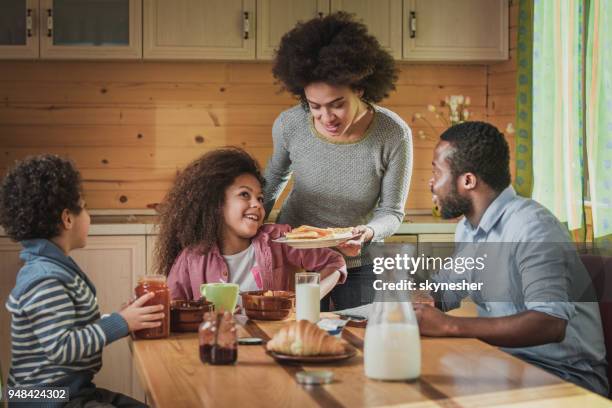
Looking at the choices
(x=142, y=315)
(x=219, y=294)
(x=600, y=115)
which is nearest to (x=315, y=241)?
(x=219, y=294)

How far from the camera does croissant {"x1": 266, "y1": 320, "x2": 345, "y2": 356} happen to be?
1.68 metres

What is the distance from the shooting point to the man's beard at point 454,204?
7.54 feet

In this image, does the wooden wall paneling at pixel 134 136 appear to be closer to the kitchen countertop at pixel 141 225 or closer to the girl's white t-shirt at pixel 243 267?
the kitchen countertop at pixel 141 225

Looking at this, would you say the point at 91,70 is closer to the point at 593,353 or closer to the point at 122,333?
the point at 122,333

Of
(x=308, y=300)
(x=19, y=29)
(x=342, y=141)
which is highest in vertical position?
(x=19, y=29)

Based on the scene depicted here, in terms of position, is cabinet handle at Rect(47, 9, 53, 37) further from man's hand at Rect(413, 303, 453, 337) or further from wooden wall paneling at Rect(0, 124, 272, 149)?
man's hand at Rect(413, 303, 453, 337)

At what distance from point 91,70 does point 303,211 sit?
5.79 ft

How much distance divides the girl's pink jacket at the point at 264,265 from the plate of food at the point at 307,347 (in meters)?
0.77

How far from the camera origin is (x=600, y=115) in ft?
10.7

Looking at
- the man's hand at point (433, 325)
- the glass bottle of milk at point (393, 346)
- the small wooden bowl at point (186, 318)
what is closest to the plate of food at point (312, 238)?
the small wooden bowl at point (186, 318)

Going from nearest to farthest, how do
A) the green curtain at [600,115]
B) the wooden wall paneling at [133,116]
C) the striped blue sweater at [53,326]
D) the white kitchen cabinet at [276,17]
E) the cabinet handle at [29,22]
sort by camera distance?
the striped blue sweater at [53,326]
the green curtain at [600,115]
the cabinet handle at [29,22]
the white kitchen cabinet at [276,17]
the wooden wall paneling at [133,116]

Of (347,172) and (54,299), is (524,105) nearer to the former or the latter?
(347,172)

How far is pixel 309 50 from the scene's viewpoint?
2705mm

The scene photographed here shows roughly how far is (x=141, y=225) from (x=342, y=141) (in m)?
1.28
